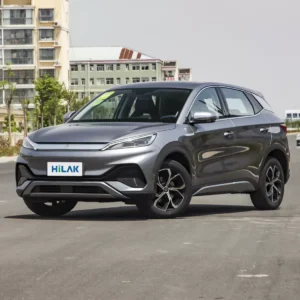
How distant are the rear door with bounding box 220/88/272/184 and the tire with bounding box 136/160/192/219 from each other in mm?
1209

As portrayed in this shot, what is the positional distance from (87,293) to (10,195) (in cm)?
1180

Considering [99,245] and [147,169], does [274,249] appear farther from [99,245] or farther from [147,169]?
[147,169]

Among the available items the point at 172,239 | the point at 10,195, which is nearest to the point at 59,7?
the point at 10,195

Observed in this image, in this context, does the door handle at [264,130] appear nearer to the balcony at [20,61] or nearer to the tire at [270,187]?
the tire at [270,187]

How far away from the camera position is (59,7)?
13400cm

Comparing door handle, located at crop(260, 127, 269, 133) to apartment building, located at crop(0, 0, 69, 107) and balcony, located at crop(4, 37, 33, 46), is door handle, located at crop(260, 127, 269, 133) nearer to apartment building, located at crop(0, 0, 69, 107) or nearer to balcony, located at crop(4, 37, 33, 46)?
apartment building, located at crop(0, 0, 69, 107)

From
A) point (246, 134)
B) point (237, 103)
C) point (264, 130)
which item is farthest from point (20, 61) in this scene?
point (246, 134)

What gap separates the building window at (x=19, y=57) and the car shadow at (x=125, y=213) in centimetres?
12067

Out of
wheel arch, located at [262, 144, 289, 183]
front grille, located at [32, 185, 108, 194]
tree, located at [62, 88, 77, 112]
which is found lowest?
tree, located at [62, 88, 77, 112]

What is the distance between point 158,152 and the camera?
37.0ft

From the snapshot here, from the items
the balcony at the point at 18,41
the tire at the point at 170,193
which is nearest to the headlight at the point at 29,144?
the tire at the point at 170,193

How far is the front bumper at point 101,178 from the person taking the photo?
1100 cm

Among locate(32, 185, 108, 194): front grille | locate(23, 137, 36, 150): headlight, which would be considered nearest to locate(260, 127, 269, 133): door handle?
locate(32, 185, 108, 194): front grille

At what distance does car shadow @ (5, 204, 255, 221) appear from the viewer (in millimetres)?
11734
